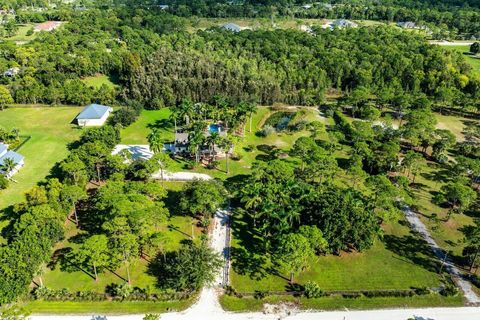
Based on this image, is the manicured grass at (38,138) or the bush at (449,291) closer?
the bush at (449,291)

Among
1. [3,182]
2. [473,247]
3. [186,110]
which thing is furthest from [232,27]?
[473,247]

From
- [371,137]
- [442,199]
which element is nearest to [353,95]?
[371,137]

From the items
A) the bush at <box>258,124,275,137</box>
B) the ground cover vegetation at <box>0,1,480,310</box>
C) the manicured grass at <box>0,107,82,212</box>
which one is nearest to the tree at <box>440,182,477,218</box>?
the ground cover vegetation at <box>0,1,480,310</box>

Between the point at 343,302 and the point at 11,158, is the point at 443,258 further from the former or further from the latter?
the point at 11,158

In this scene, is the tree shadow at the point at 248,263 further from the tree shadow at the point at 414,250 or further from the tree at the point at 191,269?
the tree shadow at the point at 414,250

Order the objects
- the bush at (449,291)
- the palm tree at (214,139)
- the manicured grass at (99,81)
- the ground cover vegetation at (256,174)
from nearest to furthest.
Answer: the bush at (449,291)
the ground cover vegetation at (256,174)
the palm tree at (214,139)
the manicured grass at (99,81)

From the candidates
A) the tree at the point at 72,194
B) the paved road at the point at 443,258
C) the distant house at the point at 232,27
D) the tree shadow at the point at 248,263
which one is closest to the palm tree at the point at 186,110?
the tree at the point at 72,194

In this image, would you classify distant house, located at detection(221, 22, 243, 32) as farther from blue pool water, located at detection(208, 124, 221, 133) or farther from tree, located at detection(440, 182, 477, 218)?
tree, located at detection(440, 182, 477, 218)
